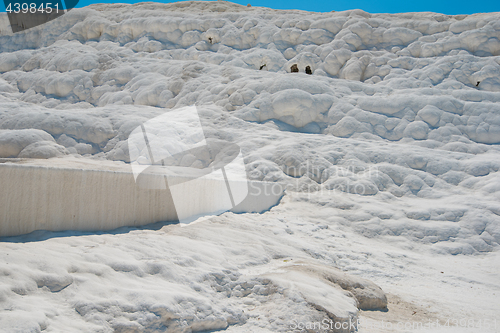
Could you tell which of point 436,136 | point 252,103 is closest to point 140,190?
point 252,103

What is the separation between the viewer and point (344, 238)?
15.4 ft

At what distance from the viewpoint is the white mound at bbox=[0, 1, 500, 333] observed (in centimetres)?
234

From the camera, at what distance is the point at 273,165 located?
6297 mm

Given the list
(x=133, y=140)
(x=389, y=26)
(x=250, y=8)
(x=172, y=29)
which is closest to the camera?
(x=133, y=140)

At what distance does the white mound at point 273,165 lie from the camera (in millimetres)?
2342

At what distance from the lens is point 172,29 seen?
1243 cm

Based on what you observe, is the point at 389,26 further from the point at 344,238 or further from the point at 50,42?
the point at 50,42

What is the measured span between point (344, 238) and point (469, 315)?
1.83 metres

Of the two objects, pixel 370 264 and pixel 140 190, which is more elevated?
pixel 140 190

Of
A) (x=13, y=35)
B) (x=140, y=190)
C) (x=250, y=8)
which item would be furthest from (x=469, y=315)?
(x=13, y=35)

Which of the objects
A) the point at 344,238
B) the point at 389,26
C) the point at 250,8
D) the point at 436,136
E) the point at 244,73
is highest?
the point at 250,8

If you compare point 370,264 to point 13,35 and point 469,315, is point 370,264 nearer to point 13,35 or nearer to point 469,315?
point 469,315

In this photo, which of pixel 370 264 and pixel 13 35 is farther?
pixel 13 35

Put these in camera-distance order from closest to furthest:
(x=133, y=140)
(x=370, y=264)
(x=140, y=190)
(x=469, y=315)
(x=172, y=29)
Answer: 1. (x=469, y=315)
2. (x=140, y=190)
3. (x=370, y=264)
4. (x=133, y=140)
5. (x=172, y=29)
